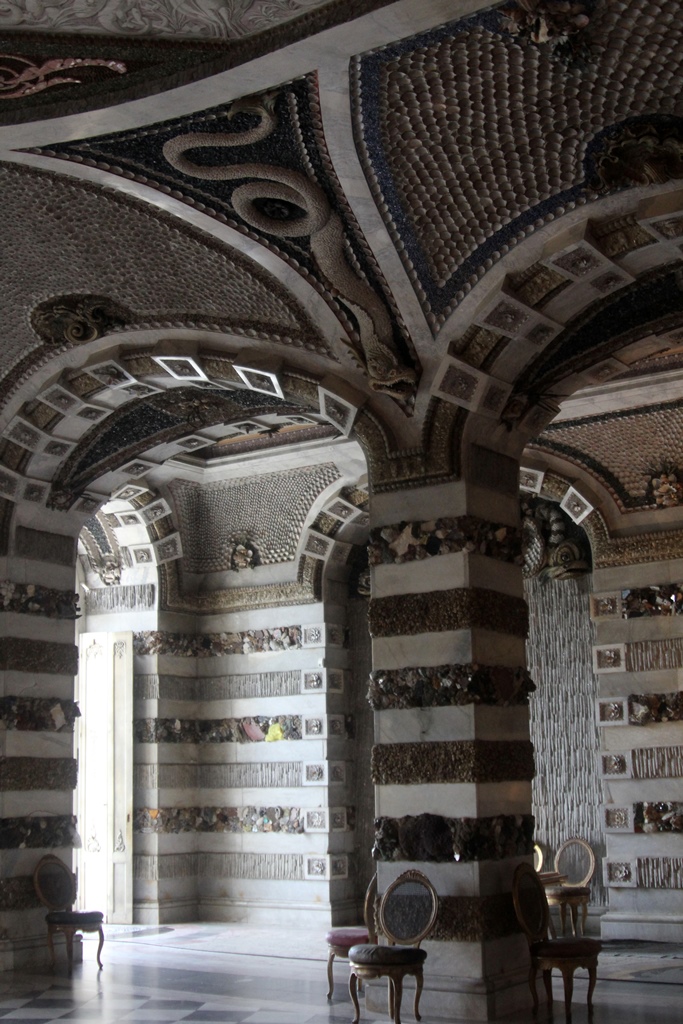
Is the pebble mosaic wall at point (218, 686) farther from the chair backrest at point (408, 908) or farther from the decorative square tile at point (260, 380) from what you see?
the chair backrest at point (408, 908)

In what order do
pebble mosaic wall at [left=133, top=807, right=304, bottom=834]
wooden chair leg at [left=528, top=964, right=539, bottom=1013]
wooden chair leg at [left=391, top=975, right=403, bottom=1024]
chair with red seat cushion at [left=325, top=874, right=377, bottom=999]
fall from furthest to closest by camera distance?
pebble mosaic wall at [left=133, top=807, right=304, bottom=834], chair with red seat cushion at [left=325, top=874, right=377, bottom=999], wooden chair leg at [left=528, top=964, right=539, bottom=1013], wooden chair leg at [left=391, top=975, right=403, bottom=1024]

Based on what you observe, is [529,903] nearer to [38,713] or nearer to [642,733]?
[642,733]

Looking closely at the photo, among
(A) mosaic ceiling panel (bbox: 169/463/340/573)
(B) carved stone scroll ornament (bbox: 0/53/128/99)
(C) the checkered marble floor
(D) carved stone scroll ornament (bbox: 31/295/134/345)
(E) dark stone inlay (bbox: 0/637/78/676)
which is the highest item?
(B) carved stone scroll ornament (bbox: 0/53/128/99)

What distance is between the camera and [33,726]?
1177 centimetres

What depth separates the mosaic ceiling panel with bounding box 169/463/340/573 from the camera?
14742 millimetres

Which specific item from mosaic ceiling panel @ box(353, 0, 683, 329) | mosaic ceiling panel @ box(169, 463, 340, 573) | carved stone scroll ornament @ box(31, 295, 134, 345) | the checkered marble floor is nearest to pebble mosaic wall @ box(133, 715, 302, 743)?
mosaic ceiling panel @ box(169, 463, 340, 573)

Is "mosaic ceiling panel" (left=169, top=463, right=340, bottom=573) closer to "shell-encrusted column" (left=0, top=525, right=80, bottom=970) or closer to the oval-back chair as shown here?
"shell-encrusted column" (left=0, top=525, right=80, bottom=970)

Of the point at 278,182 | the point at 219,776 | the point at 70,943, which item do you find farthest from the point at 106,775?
the point at 278,182

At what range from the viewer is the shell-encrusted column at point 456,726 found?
339 inches

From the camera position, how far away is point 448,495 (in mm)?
9516

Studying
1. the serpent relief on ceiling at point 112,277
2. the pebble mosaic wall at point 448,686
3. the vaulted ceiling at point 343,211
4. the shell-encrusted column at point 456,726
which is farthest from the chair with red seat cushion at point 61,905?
the serpent relief on ceiling at point 112,277

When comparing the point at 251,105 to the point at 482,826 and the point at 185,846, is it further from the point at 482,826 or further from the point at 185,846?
the point at 185,846

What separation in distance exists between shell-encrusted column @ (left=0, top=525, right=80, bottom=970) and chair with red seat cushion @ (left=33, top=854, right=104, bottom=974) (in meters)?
0.12

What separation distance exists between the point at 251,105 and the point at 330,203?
1.06 metres
